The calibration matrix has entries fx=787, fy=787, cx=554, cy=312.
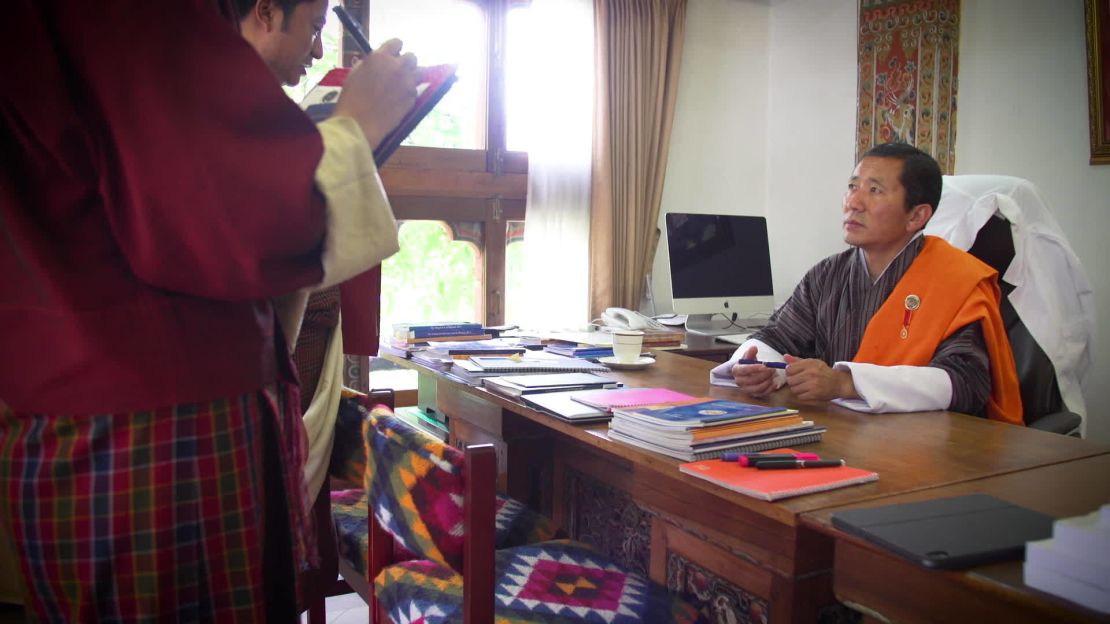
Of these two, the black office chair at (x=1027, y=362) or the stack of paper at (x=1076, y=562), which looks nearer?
the stack of paper at (x=1076, y=562)

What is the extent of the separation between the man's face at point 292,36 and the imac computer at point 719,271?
7.96 feet

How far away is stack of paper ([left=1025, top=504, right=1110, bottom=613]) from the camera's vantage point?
69cm

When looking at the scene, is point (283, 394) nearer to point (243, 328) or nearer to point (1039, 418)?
point (243, 328)

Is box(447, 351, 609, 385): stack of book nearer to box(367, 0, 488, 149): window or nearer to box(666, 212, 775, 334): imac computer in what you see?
box(666, 212, 775, 334): imac computer

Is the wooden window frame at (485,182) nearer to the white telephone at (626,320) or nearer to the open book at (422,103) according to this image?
the white telephone at (626,320)

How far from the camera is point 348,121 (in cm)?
82

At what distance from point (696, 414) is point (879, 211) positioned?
1.08 meters

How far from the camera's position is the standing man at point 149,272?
0.71m

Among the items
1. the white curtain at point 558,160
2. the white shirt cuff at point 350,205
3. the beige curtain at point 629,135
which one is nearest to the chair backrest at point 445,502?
the white shirt cuff at point 350,205

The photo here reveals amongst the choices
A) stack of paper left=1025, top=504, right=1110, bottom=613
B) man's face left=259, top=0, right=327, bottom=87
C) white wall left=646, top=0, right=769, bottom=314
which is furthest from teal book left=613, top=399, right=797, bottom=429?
white wall left=646, top=0, right=769, bottom=314

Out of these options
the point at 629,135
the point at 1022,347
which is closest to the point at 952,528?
the point at 1022,347

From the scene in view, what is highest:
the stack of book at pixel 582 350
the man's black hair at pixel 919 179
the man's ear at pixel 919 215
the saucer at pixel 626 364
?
the man's black hair at pixel 919 179

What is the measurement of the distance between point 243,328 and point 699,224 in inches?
110

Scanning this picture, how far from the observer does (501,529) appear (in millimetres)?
1611
